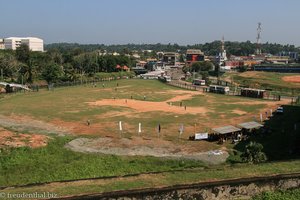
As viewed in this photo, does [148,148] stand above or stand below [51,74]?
below

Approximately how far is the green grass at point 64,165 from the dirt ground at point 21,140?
119 centimetres

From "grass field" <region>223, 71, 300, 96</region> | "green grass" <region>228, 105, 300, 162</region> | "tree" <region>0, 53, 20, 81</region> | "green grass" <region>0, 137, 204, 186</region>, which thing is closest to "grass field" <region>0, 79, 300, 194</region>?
"green grass" <region>0, 137, 204, 186</region>

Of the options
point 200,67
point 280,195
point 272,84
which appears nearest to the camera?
point 280,195

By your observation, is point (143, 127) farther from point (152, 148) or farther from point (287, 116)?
point (287, 116)

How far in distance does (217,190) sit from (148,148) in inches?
551

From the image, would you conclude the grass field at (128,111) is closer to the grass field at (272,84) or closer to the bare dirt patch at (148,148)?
the bare dirt patch at (148,148)

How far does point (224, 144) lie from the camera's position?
31.4 m

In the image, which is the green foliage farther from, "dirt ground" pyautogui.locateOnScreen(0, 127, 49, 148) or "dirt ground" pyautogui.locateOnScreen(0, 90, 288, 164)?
"dirt ground" pyautogui.locateOnScreen(0, 127, 49, 148)

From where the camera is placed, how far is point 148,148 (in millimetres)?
29156

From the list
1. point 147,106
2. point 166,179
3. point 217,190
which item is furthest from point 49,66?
point 217,190

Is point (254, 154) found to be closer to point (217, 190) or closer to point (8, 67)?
point (217, 190)

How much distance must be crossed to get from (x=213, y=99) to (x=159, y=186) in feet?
150

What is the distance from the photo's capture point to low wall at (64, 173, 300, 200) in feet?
47.9

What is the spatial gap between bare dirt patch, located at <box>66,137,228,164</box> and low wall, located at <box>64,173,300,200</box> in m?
9.61
